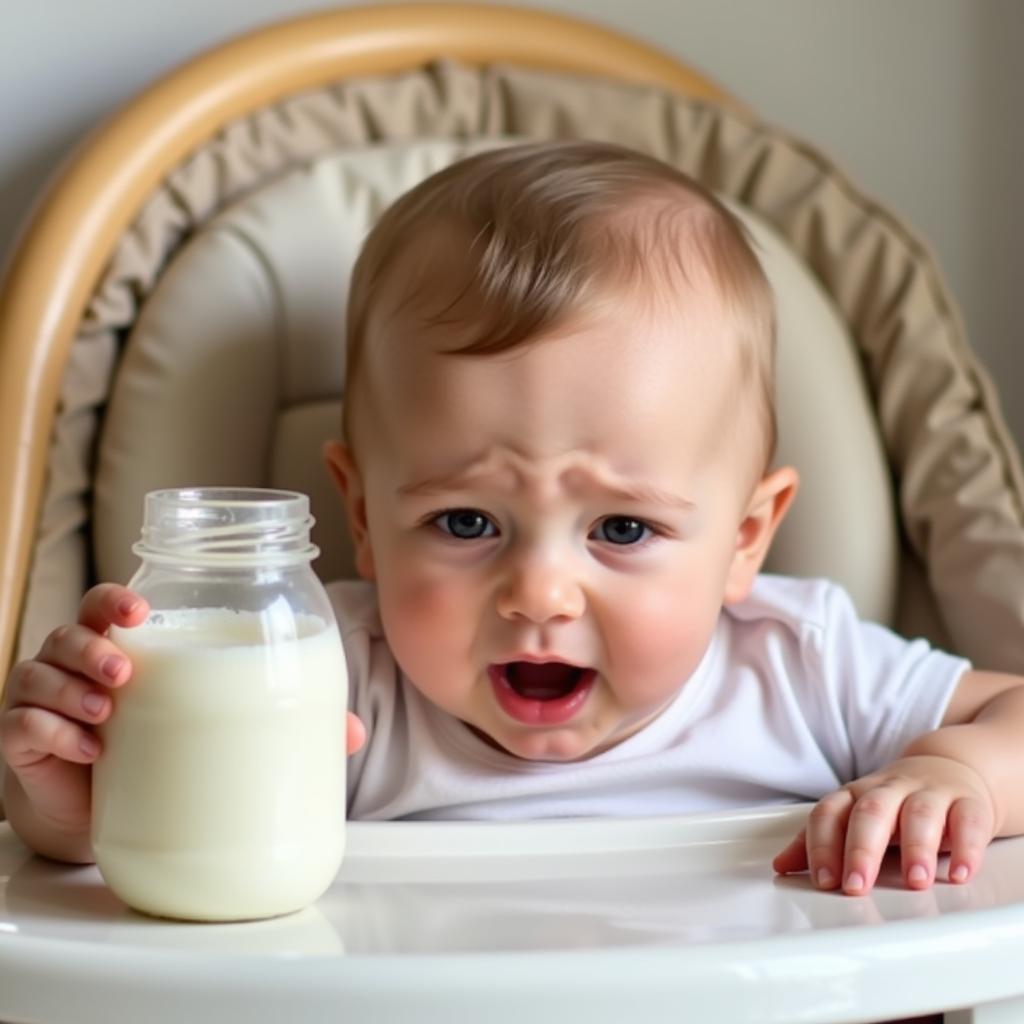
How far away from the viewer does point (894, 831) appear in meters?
0.84

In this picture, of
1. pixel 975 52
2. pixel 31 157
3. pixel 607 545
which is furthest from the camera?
pixel 975 52

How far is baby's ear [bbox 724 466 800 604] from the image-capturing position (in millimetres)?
1110

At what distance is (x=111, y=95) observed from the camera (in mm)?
1488

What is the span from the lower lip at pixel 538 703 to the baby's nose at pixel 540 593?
67 millimetres

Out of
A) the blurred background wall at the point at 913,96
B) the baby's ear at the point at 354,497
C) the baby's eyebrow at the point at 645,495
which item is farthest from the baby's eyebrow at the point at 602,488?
the blurred background wall at the point at 913,96

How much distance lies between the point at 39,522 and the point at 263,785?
51cm

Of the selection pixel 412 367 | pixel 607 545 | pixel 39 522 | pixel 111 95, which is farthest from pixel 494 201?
pixel 111 95

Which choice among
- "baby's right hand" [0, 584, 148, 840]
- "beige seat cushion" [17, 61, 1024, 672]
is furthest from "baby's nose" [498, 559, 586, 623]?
"beige seat cushion" [17, 61, 1024, 672]

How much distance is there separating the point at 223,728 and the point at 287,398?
0.56 m

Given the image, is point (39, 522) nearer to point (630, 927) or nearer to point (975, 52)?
point (630, 927)

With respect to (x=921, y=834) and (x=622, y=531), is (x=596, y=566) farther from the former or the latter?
(x=921, y=834)

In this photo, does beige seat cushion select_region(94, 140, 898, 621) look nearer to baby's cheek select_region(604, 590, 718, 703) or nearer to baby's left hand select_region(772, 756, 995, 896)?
baby's cheek select_region(604, 590, 718, 703)

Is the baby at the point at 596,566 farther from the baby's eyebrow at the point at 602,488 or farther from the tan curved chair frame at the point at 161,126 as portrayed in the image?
the tan curved chair frame at the point at 161,126

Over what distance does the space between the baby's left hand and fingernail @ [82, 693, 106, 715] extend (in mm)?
337
